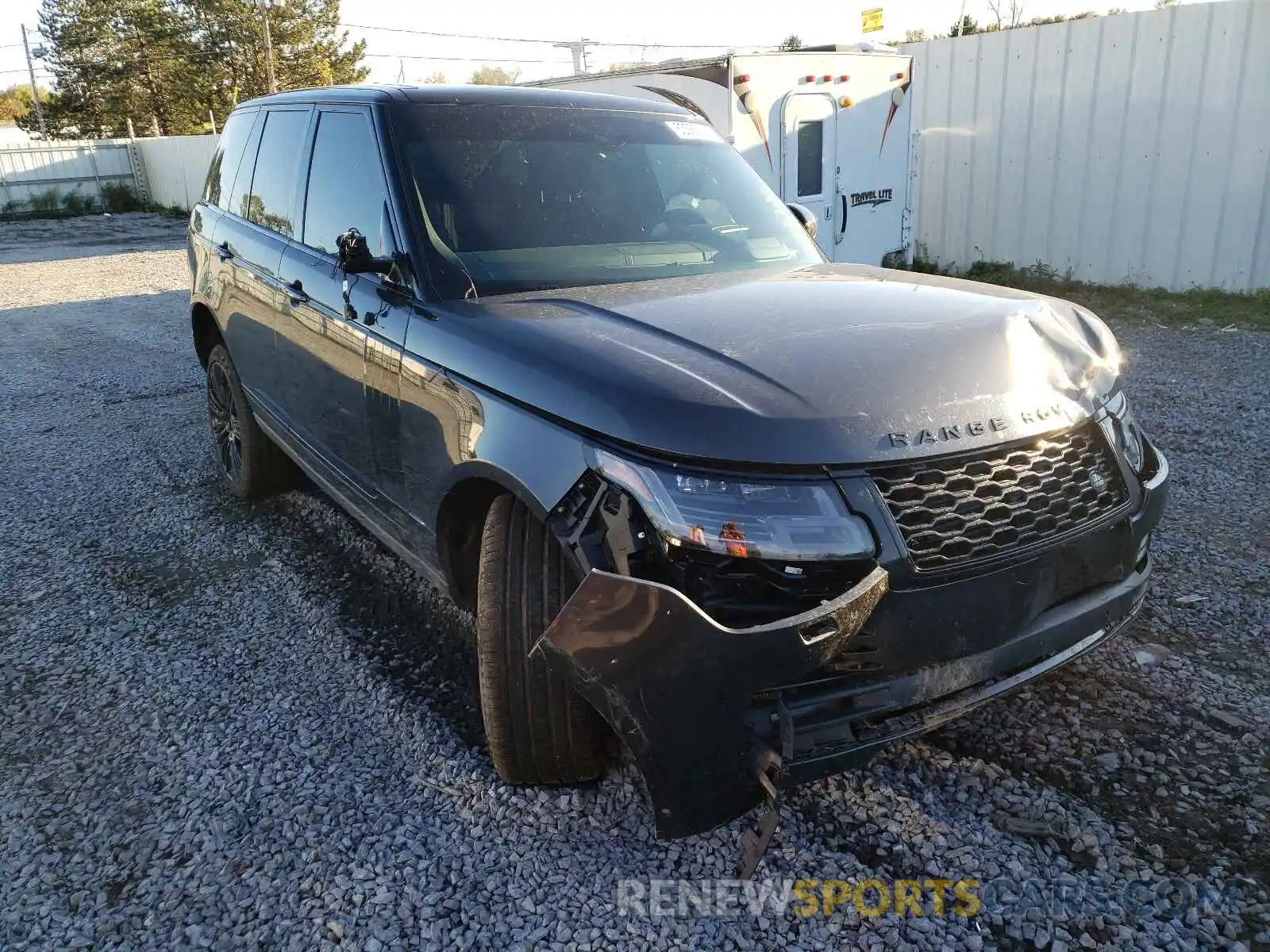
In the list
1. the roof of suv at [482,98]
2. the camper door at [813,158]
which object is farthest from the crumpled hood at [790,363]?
the camper door at [813,158]

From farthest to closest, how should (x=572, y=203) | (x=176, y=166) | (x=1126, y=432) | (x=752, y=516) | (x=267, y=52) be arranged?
(x=267, y=52), (x=176, y=166), (x=572, y=203), (x=1126, y=432), (x=752, y=516)

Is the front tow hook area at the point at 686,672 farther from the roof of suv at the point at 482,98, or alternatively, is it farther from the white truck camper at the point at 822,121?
the white truck camper at the point at 822,121

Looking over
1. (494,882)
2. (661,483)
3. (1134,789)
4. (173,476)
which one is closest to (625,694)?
(661,483)

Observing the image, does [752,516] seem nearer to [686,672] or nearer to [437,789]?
[686,672]

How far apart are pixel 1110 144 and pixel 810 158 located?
124 inches

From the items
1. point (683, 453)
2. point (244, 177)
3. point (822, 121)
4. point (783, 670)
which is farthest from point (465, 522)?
point (822, 121)

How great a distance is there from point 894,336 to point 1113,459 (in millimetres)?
658

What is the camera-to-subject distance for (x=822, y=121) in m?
9.51

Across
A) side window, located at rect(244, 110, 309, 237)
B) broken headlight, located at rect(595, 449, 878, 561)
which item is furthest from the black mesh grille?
side window, located at rect(244, 110, 309, 237)

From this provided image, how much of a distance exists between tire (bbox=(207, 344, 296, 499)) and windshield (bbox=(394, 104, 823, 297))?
200cm

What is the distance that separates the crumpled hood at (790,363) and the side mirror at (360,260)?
0.31m

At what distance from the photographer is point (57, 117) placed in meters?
44.6

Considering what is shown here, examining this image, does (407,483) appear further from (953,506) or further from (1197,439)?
(1197,439)

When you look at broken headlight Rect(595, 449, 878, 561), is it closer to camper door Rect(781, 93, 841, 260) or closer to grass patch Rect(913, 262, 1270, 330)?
grass patch Rect(913, 262, 1270, 330)
